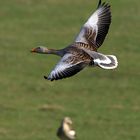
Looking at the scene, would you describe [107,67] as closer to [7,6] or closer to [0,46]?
[0,46]

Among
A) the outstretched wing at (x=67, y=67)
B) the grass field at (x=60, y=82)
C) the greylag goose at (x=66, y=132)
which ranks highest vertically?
the grass field at (x=60, y=82)

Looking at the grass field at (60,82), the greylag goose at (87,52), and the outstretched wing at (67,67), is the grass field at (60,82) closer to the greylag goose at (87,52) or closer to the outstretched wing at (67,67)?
the greylag goose at (87,52)

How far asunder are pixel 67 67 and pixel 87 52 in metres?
0.50

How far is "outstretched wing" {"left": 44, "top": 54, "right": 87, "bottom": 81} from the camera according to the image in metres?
8.98

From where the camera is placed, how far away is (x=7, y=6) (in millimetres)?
28531

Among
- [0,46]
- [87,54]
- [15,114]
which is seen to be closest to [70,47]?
[87,54]

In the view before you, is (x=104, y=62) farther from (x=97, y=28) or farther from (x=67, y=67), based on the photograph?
(x=97, y=28)

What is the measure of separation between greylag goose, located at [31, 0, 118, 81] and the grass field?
15.5 feet

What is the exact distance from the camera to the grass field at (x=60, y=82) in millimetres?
16359

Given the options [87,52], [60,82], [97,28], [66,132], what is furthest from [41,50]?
[60,82]

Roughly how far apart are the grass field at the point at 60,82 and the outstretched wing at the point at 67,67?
6020 mm

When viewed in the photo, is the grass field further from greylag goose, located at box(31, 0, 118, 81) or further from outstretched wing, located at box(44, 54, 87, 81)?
outstretched wing, located at box(44, 54, 87, 81)

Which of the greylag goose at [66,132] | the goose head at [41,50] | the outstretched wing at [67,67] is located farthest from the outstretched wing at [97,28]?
the greylag goose at [66,132]

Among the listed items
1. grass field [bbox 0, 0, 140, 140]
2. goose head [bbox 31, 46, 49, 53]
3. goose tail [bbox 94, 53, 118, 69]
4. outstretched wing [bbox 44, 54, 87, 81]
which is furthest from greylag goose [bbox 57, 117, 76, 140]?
outstretched wing [bbox 44, 54, 87, 81]
